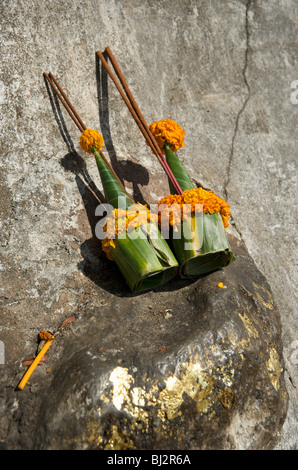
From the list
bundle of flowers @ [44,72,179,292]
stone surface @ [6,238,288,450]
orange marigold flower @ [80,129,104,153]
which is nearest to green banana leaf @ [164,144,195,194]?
bundle of flowers @ [44,72,179,292]

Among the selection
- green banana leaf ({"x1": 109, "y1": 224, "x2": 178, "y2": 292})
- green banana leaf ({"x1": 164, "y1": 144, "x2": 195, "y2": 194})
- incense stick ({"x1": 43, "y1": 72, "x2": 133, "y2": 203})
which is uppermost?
incense stick ({"x1": 43, "y1": 72, "x2": 133, "y2": 203})

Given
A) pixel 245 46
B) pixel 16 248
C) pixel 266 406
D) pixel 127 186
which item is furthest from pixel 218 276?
pixel 245 46

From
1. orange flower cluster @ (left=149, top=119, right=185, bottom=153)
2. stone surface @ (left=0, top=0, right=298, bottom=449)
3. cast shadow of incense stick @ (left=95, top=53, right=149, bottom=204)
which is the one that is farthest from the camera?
cast shadow of incense stick @ (left=95, top=53, right=149, bottom=204)

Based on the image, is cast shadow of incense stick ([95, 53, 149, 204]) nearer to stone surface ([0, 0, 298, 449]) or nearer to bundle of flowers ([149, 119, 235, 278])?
stone surface ([0, 0, 298, 449])

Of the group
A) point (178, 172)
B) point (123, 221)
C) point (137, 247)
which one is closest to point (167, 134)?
point (178, 172)

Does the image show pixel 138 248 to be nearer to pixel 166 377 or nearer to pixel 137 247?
pixel 137 247

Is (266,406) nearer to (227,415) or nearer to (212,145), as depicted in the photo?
(227,415)
